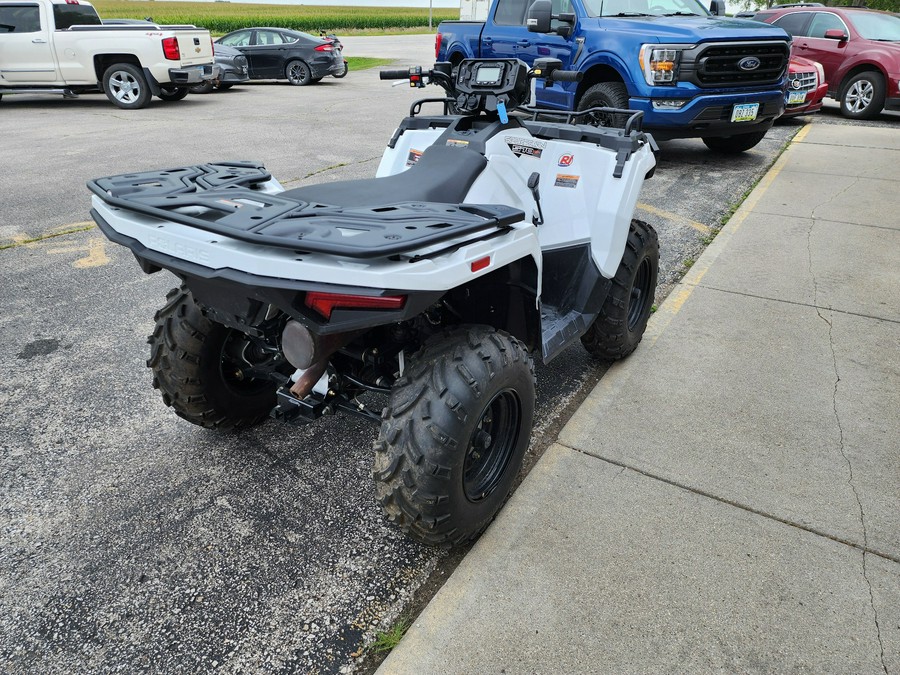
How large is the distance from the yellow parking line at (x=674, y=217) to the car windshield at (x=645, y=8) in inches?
113

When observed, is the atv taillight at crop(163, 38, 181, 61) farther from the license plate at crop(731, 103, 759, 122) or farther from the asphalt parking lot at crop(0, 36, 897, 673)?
the license plate at crop(731, 103, 759, 122)

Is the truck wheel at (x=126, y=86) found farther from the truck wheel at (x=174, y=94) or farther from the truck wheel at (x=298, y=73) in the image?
the truck wheel at (x=298, y=73)

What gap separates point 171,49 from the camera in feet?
40.3

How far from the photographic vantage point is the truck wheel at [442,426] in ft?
→ 6.76

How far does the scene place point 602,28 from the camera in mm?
7754

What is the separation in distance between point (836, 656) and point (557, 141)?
8.53 feet

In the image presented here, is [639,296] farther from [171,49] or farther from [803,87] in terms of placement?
[171,49]

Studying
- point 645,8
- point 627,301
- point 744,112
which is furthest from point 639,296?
point 645,8

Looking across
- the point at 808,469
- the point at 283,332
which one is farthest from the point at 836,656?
the point at 283,332

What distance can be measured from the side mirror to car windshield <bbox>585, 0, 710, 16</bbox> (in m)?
4.17

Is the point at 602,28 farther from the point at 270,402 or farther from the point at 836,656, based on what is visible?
the point at 836,656

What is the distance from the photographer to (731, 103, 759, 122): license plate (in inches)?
295

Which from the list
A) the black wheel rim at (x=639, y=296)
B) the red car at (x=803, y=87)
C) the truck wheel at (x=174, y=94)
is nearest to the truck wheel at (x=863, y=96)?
the red car at (x=803, y=87)

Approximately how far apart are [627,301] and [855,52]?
1118 centimetres
